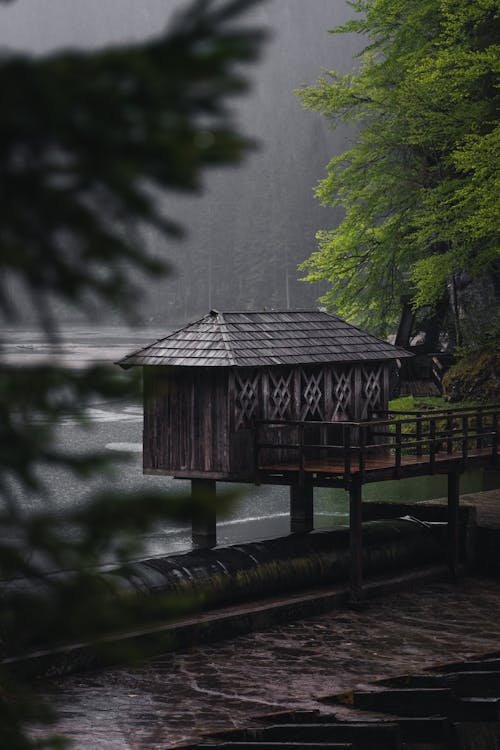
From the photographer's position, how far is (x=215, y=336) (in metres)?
22.0

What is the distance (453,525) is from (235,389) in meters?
5.28

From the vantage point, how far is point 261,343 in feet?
73.5

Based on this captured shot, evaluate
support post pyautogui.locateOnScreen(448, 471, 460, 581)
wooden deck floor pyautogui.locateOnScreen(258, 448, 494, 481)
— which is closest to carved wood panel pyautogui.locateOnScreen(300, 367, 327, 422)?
wooden deck floor pyautogui.locateOnScreen(258, 448, 494, 481)

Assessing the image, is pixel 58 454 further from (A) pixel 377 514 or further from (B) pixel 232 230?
(B) pixel 232 230

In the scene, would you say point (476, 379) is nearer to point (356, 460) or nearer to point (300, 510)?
point (300, 510)

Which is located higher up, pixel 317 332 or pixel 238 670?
pixel 317 332

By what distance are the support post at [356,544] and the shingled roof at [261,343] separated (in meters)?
2.65

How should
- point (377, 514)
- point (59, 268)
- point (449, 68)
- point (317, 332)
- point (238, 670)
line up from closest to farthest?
point (59, 268), point (238, 670), point (317, 332), point (377, 514), point (449, 68)

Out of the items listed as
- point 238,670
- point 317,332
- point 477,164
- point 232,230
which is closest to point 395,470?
point 317,332

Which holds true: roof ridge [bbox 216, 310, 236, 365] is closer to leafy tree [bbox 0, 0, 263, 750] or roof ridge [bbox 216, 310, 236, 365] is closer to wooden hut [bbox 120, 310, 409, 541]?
wooden hut [bbox 120, 310, 409, 541]

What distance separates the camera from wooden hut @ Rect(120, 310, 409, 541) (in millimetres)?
21469

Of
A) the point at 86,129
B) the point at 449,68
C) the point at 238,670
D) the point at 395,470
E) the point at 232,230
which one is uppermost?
the point at 232,230

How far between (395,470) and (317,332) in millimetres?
3561

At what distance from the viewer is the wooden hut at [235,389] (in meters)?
21.5
